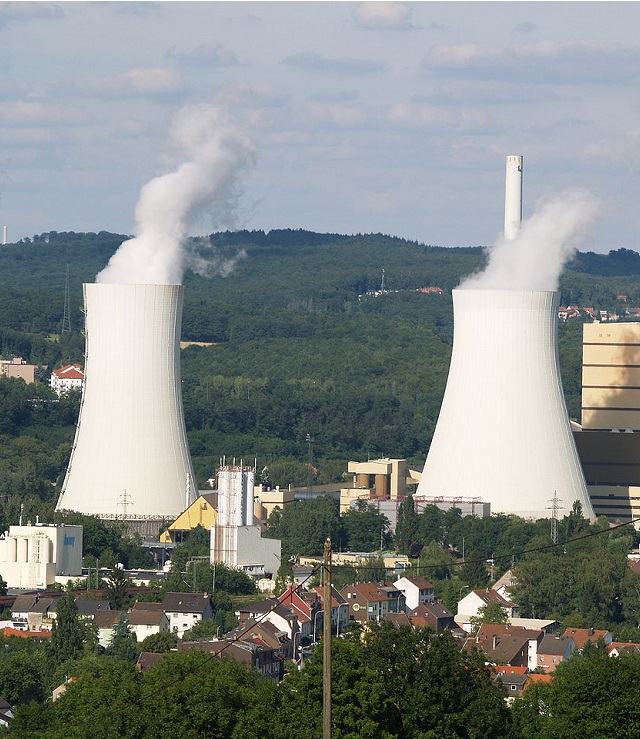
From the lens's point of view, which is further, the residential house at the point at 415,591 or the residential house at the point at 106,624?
the residential house at the point at 415,591

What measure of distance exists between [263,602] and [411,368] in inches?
2424

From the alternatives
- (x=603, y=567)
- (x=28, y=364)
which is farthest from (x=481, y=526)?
(x=28, y=364)

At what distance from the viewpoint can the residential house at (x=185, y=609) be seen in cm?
4188

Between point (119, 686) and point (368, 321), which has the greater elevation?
point (368, 321)

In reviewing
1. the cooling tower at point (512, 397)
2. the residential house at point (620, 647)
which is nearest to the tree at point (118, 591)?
the residential house at point (620, 647)

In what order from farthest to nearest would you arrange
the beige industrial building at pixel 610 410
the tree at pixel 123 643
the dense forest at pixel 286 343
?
the dense forest at pixel 286 343 → the beige industrial building at pixel 610 410 → the tree at pixel 123 643

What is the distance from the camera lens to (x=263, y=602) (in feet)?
143

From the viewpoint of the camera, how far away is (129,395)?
50438mm

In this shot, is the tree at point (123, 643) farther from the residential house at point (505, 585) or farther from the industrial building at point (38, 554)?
the residential house at point (505, 585)

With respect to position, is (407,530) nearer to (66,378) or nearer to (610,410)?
(610,410)

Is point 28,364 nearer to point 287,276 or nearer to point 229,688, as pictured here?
point 287,276

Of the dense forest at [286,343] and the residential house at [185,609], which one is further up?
the dense forest at [286,343]

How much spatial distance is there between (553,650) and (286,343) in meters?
72.1

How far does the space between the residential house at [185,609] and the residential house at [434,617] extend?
370cm
